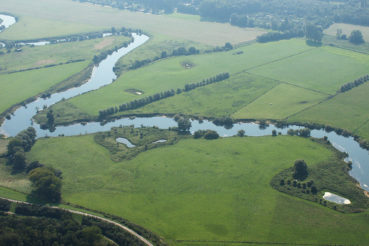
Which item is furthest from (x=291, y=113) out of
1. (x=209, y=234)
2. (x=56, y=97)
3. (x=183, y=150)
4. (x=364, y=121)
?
(x=56, y=97)

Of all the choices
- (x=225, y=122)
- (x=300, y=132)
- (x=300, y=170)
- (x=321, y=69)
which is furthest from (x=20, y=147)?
(x=321, y=69)

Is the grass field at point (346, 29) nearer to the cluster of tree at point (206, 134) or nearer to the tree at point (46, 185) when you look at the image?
the cluster of tree at point (206, 134)

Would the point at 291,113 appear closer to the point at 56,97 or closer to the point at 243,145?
the point at 243,145

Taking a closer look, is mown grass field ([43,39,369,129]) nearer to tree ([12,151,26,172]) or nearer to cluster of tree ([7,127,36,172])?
cluster of tree ([7,127,36,172])

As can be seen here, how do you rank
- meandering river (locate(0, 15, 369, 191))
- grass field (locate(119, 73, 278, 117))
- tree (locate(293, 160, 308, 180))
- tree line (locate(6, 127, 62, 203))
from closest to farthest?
tree line (locate(6, 127, 62, 203)), tree (locate(293, 160, 308, 180)), meandering river (locate(0, 15, 369, 191)), grass field (locate(119, 73, 278, 117))

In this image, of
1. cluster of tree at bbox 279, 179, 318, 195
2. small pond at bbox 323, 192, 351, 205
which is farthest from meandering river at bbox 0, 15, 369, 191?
cluster of tree at bbox 279, 179, 318, 195

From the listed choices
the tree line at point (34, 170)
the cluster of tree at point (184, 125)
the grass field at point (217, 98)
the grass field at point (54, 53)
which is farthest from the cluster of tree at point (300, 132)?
the grass field at point (54, 53)
